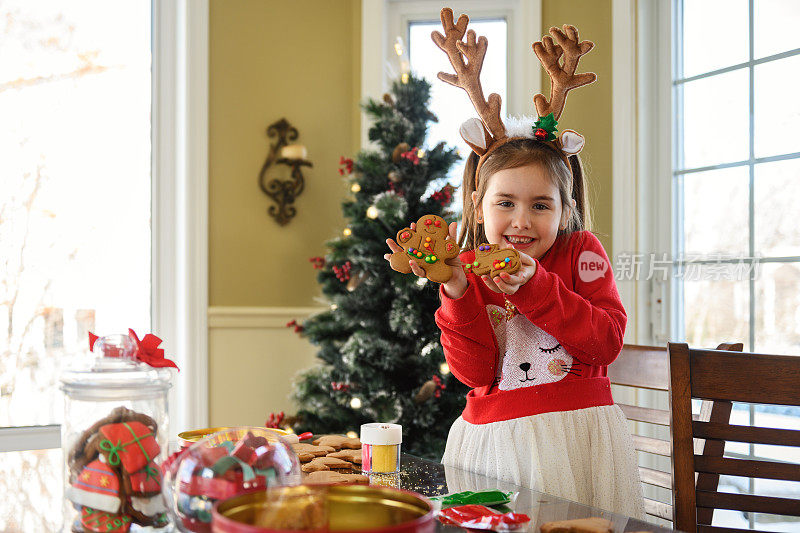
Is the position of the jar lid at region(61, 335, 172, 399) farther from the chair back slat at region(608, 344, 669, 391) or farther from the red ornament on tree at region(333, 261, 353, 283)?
the red ornament on tree at region(333, 261, 353, 283)

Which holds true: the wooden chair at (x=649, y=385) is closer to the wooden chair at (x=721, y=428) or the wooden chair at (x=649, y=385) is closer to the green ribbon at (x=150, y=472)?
the wooden chair at (x=721, y=428)

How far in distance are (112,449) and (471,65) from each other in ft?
3.29

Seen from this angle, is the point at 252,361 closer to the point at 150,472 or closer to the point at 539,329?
the point at 539,329

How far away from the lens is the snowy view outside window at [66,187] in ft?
8.91

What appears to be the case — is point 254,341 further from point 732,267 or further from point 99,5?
point 732,267

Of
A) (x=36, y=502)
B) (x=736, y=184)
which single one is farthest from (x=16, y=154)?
(x=736, y=184)

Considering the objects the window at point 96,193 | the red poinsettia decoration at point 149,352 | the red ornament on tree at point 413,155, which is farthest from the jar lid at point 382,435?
the window at point 96,193

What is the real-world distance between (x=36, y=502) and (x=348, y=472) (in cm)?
44

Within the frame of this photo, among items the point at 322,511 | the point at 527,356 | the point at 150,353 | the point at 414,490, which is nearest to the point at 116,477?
the point at 150,353

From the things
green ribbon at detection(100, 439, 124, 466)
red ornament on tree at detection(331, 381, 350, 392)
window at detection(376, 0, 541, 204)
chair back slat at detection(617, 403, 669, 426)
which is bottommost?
red ornament on tree at detection(331, 381, 350, 392)

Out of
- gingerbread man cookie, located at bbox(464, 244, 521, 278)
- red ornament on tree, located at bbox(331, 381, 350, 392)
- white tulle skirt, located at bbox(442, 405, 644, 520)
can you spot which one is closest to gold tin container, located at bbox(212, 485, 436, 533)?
gingerbread man cookie, located at bbox(464, 244, 521, 278)

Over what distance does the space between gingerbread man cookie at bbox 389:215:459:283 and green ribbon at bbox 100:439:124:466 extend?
1.62 feet

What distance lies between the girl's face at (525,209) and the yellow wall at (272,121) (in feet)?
6.16

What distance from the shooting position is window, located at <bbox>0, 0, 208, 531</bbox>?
2.72 metres
